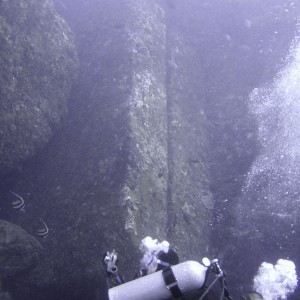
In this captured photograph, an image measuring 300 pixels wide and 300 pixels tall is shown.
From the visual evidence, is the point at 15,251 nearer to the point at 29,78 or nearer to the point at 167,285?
the point at 29,78

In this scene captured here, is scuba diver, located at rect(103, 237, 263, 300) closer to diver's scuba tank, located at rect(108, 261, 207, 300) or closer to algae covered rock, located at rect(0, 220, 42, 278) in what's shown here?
diver's scuba tank, located at rect(108, 261, 207, 300)

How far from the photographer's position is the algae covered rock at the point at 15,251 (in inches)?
218

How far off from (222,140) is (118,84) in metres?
2.97

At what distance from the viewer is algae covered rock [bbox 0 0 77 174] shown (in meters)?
5.92

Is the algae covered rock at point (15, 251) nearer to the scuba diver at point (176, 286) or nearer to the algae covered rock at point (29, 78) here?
the algae covered rock at point (29, 78)

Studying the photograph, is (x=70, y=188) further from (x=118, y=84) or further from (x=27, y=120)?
(x=118, y=84)

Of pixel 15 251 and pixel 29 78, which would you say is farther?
pixel 29 78

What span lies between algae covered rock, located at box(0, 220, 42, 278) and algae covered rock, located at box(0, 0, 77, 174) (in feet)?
4.05

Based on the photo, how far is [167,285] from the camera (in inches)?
114

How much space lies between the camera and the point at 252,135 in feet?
26.3

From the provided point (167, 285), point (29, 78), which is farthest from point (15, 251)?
point (167, 285)

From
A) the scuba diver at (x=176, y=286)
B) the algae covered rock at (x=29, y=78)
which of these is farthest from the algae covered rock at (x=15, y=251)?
the scuba diver at (x=176, y=286)

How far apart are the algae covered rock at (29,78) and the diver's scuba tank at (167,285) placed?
4031 millimetres

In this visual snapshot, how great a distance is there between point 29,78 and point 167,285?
4.99m
